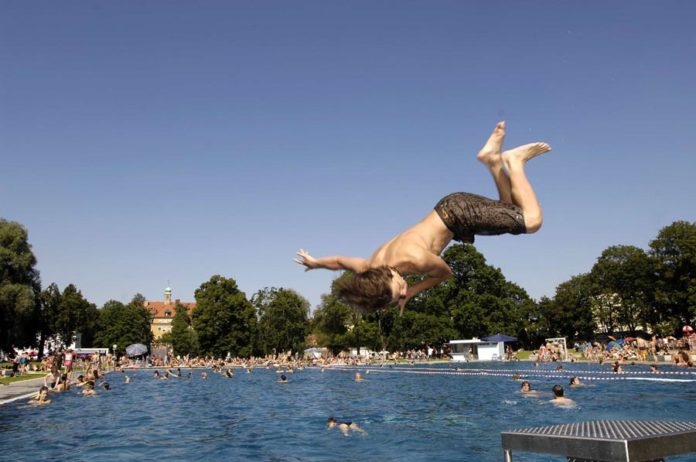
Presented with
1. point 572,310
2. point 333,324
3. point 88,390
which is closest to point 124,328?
point 333,324

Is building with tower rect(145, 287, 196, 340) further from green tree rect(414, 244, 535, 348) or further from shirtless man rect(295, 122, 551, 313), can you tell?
shirtless man rect(295, 122, 551, 313)

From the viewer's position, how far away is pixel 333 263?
585cm

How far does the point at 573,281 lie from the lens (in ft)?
258

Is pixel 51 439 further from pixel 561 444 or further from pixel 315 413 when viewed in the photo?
pixel 561 444

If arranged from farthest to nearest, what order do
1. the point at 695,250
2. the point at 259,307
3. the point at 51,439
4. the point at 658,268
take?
the point at 259,307 → the point at 658,268 → the point at 695,250 → the point at 51,439

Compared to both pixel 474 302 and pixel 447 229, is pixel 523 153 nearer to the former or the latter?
pixel 447 229

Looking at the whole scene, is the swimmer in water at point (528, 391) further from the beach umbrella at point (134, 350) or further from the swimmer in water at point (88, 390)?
the beach umbrella at point (134, 350)

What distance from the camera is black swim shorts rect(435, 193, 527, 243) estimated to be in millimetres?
5102

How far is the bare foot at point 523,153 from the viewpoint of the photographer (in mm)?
5363

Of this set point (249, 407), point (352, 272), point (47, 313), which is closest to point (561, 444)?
point (352, 272)

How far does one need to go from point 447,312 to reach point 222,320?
29.5 metres

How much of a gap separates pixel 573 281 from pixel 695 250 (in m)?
22.8

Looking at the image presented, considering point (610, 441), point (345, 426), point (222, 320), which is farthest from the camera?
point (222, 320)

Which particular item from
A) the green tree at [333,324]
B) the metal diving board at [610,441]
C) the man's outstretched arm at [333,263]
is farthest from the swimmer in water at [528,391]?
the green tree at [333,324]
